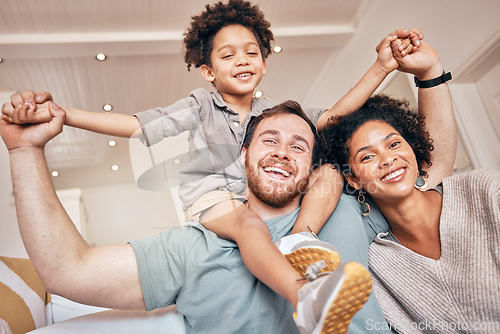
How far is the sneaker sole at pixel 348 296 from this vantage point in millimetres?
622

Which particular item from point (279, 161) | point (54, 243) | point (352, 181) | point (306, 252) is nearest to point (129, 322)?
point (54, 243)

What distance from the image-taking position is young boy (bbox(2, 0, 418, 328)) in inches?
34.2

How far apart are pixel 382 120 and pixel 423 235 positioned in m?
0.36

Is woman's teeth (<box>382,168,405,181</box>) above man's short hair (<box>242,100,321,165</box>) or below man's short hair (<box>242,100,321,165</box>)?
below

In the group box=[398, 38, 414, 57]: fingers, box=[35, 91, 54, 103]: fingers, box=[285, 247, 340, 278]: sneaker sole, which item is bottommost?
box=[285, 247, 340, 278]: sneaker sole

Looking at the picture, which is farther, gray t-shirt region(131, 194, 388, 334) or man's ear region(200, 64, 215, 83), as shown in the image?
man's ear region(200, 64, 215, 83)

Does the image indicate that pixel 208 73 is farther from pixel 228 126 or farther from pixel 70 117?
pixel 70 117

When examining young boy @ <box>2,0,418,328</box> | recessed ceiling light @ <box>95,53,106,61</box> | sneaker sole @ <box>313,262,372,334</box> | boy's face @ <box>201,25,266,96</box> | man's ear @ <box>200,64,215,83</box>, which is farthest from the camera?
recessed ceiling light @ <box>95,53,106,61</box>

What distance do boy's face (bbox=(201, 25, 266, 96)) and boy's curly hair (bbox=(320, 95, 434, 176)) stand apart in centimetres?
32

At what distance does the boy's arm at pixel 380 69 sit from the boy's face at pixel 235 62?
0.32m

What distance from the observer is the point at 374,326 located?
0.96 m

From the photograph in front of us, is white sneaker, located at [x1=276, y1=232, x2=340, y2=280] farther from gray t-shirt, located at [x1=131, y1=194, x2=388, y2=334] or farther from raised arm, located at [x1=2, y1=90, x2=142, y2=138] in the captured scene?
raised arm, located at [x1=2, y1=90, x2=142, y2=138]

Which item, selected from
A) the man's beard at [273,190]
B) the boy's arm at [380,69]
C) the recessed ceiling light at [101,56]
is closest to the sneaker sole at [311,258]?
the man's beard at [273,190]

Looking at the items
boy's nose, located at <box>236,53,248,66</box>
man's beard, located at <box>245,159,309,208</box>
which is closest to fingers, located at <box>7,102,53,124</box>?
man's beard, located at <box>245,159,309,208</box>
